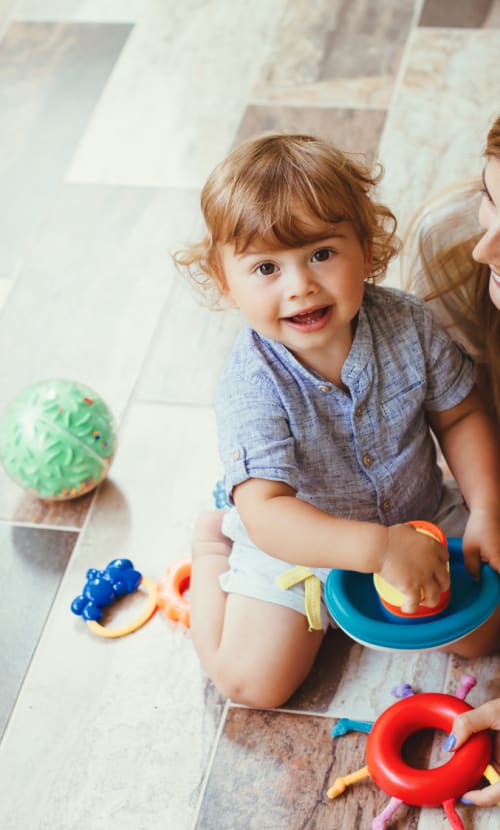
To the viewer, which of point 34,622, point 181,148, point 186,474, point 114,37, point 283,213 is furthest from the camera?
point 114,37

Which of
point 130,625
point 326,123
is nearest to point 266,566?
point 130,625

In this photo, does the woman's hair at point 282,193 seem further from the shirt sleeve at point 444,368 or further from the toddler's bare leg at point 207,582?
the toddler's bare leg at point 207,582

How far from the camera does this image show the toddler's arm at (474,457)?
125cm

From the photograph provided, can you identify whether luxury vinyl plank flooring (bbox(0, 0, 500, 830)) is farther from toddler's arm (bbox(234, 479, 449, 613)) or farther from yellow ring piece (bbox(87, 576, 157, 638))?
toddler's arm (bbox(234, 479, 449, 613))

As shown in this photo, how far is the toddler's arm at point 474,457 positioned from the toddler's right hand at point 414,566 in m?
0.12

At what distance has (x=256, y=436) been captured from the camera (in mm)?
1185

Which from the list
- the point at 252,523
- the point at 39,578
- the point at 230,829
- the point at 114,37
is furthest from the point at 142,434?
the point at 114,37

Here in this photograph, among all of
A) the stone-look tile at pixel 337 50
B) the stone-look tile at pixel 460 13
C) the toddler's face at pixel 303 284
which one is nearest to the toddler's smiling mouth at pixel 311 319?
the toddler's face at pixel 303 284

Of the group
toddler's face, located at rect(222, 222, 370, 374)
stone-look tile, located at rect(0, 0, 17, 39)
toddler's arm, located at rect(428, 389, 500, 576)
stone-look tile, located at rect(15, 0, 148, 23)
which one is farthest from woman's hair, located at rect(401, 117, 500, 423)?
stone-look tile, located at rect(0, 0, 17, 39)

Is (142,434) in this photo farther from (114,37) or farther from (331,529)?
(114,37)

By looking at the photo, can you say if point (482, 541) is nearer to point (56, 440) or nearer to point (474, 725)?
point (474, 725)

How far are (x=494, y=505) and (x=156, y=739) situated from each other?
1.58 feet

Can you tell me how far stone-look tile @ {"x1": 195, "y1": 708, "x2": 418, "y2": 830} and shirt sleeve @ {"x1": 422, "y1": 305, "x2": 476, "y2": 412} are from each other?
399 millimetres

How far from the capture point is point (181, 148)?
2.15m
